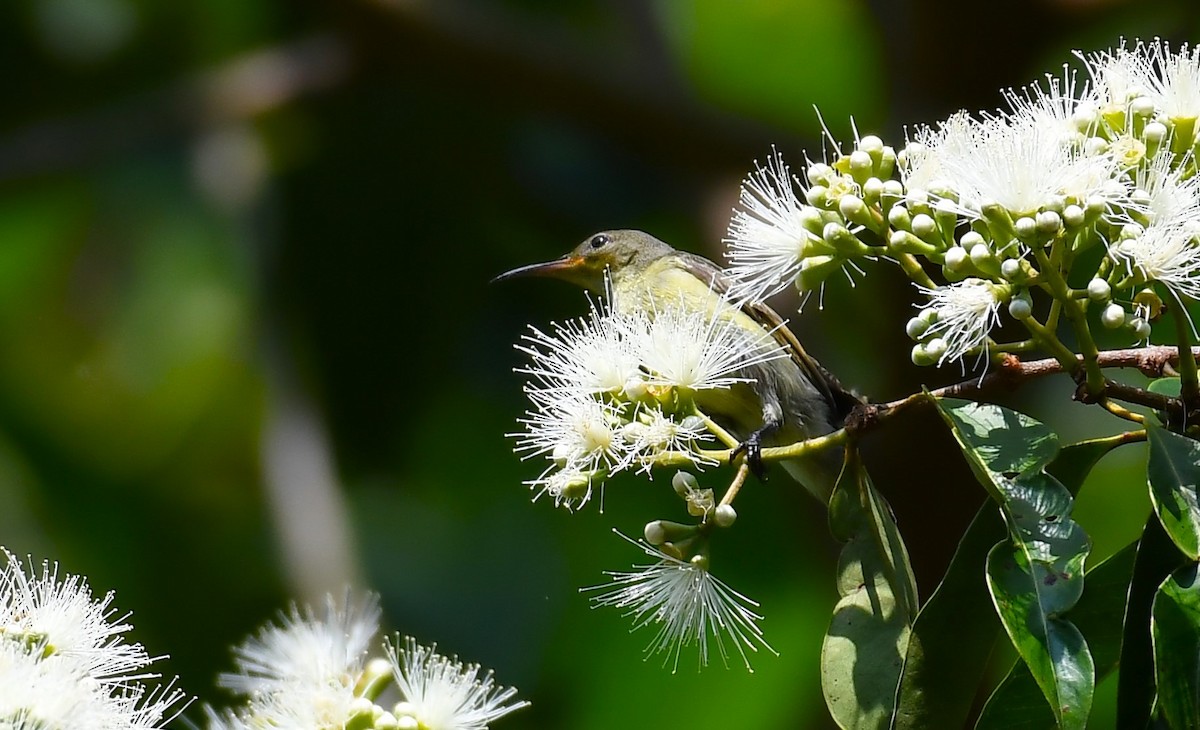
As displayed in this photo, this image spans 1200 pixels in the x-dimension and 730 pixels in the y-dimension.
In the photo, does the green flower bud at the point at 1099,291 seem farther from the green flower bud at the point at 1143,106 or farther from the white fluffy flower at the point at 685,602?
the white fluffy flower at the point at 685,602

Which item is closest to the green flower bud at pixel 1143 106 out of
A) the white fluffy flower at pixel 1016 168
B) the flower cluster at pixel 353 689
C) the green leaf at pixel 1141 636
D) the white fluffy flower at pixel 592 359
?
the white fluffy flower at pixel 1016 168

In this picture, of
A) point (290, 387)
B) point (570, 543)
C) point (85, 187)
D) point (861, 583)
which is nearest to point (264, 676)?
point (861, 583)

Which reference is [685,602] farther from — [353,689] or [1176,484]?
[1176,484]

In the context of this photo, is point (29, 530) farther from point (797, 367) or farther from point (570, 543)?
point (797, 367)

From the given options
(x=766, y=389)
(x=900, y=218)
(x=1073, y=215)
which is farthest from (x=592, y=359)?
(x=766, y=389)

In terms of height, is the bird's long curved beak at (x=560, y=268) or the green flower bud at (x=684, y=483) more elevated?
the bird's long curved beak at (x=560, y=268)

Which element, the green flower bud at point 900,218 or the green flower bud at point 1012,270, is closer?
the green flower bud at point 1012,270

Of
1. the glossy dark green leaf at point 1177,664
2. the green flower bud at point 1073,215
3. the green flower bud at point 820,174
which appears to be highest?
the green flower bud at point 820,174
